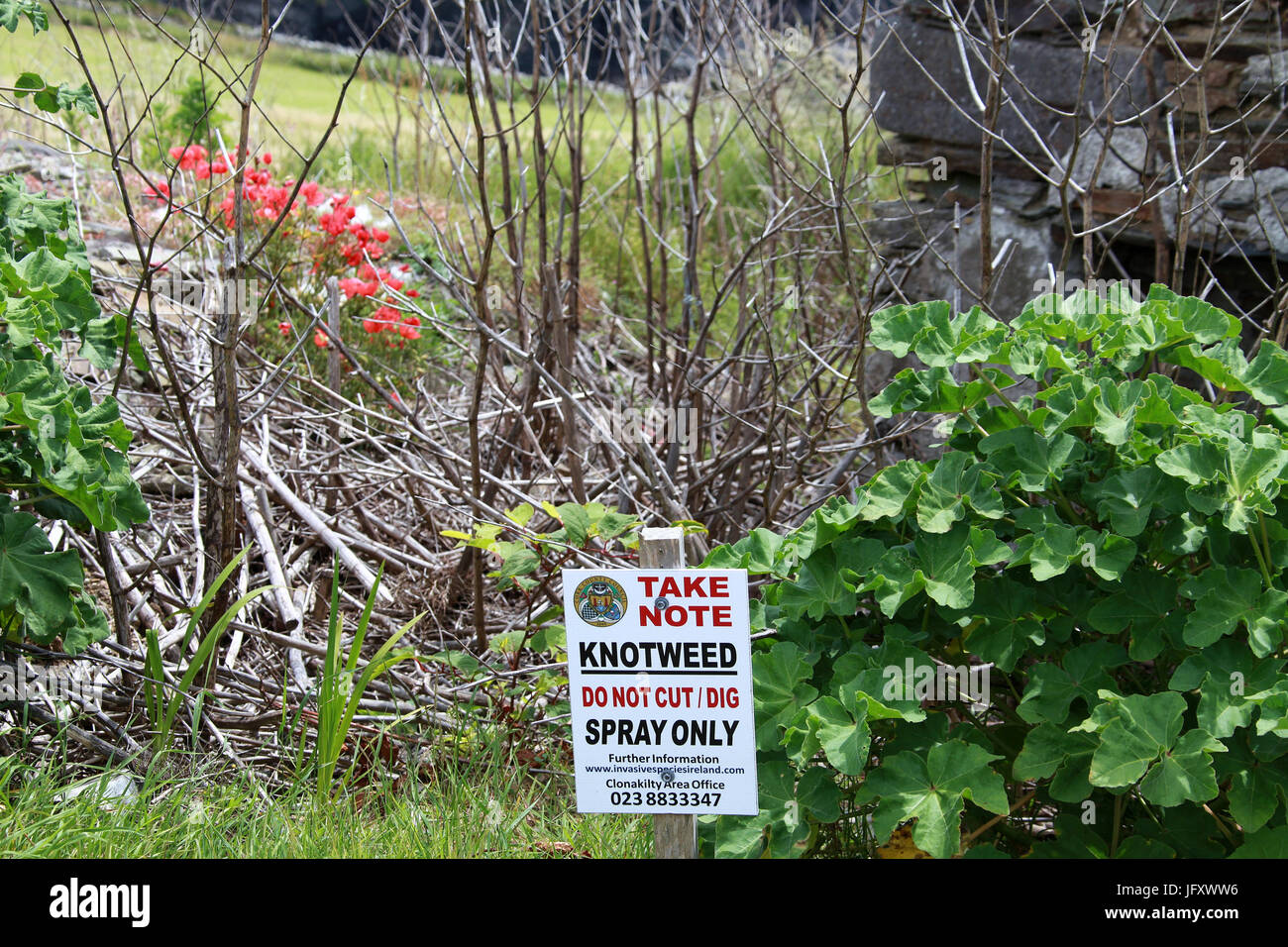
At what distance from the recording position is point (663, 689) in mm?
1795

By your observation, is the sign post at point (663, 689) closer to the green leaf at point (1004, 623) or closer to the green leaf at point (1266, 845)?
the green leaf at point (1004, 623)

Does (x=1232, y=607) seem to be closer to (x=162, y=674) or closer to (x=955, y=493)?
(x=955, y=493)

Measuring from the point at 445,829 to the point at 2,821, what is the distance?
0.76m

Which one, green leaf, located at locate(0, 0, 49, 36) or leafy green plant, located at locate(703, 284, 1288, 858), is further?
green leaf, located at locate(0, 0, 49, 36)

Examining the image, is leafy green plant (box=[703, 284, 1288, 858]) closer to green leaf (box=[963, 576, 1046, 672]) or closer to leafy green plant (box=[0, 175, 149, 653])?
green leaf (box=[963, 576, 1046, 672])

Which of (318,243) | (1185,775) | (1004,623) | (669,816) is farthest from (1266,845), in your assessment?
(318,243)

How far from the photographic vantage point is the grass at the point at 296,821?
2.02 metres

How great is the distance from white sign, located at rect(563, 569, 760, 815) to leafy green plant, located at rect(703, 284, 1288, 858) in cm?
10

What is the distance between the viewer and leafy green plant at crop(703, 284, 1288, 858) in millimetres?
1694

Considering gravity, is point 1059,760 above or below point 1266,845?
above

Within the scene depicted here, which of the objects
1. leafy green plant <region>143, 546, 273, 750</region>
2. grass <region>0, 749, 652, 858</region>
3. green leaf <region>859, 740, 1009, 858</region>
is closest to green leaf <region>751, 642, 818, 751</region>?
green leaf <region>859, 740, 1009, 858</region>

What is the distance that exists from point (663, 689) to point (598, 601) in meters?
0.17

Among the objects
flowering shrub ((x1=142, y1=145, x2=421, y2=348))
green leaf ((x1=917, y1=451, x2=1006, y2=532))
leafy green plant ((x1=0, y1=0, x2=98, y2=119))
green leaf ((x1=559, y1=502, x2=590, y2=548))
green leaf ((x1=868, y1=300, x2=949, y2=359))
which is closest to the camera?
green leaf ((x1=917, y1=451, x2=1006, y2=532))

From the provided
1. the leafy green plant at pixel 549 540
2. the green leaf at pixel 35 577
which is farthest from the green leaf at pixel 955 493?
the green leaf at pixel 35 577
